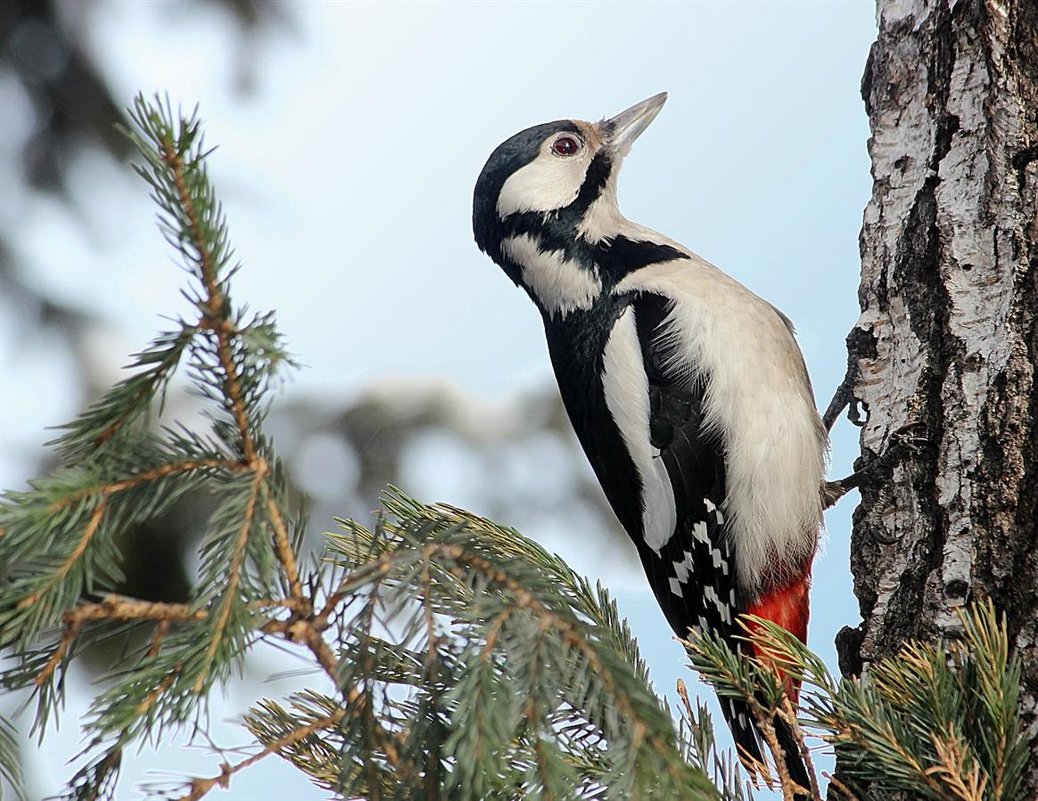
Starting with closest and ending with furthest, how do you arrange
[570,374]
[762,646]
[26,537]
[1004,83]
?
[26,537], [762,646], [1004,83], [570,374]

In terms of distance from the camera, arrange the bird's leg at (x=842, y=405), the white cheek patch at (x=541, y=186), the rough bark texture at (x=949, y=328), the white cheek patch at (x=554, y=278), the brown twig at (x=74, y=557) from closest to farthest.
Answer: the brown twig at (x=74, y=557) < the rough bark texture at (x=949, y=328) < the bird's leg at (x=842, y=405) < the white cheek patch at (x=554, y=278) < the white cheek patch at (x=541, y=186)

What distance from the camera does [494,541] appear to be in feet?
4.51

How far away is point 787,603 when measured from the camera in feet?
6.45

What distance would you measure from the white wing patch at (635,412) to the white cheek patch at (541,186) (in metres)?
0.36

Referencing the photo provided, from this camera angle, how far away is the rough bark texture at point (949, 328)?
1342 mm

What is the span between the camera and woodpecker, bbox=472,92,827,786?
6.29 ft

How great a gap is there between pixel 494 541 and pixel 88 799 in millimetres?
614

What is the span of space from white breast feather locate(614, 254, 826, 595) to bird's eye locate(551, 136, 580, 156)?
1.69ft

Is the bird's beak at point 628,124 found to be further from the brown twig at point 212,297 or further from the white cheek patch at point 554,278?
the brown twig at point 212,297

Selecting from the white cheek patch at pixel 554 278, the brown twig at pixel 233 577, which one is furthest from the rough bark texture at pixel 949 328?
the brown twig at pixel 233 577

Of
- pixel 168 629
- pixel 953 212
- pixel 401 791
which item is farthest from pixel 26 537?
pixel 953 212

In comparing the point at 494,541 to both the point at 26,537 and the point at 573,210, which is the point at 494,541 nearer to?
the point at 26,537

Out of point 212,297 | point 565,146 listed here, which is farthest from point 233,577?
point 565,146

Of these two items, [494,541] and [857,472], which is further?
[857,472]
